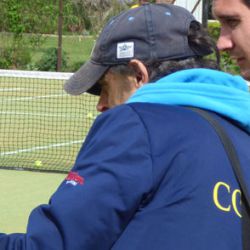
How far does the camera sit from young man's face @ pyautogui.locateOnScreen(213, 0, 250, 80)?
8.29ft

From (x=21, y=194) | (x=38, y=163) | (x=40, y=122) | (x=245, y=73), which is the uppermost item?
(x=245, y=73)

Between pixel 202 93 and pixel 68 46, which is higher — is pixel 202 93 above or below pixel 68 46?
above

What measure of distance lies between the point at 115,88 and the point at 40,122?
1126 centimetres

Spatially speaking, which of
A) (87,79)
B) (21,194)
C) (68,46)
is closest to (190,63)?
(87,79)

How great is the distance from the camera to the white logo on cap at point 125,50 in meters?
2.21

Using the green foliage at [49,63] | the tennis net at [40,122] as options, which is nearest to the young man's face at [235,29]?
the tennis net at [40,122]

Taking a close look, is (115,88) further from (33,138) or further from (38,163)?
(33,138)

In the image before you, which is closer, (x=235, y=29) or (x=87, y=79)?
(x=87, y=79)

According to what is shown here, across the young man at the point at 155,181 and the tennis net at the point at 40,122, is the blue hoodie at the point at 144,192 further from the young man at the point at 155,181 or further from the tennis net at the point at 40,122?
the tennis net at the point at 40,122

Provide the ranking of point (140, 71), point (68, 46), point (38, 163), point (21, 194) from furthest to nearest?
point (68, 46) < point (38, 163) < point (21, 194) < point (140, 71)

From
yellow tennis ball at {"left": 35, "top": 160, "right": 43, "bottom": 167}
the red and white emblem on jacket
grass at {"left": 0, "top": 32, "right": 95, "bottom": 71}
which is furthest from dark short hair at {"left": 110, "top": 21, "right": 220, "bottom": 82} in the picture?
grass at {"left": 0, "top": 32, "right": 95, "bottom": 71}

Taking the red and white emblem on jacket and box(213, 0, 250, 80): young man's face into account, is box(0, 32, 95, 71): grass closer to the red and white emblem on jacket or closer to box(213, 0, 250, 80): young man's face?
box(213, 0, 250, 80): young man's face

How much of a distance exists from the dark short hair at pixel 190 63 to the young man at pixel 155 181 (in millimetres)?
68

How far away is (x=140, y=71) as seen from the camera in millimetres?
2219
